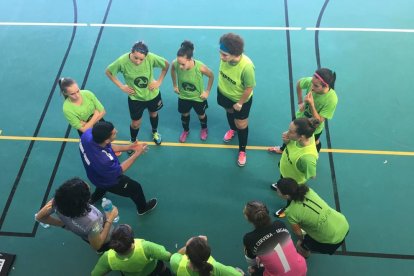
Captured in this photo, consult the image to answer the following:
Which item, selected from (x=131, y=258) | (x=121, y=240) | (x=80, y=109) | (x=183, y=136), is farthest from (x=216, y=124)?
(x=121, y=240)

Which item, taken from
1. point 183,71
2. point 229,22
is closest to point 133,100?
point 183,71

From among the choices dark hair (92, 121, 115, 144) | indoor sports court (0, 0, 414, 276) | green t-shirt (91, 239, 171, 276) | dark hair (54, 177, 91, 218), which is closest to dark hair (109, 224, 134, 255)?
green t-shirt (91, 239, 171, 276)

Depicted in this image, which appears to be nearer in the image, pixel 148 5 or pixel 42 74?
pixel 42 74

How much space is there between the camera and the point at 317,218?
3.37 metres

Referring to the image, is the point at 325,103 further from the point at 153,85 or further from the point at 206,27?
the point at 206,27

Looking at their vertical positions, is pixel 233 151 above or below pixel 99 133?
below

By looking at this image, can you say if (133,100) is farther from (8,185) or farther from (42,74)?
(42,74)

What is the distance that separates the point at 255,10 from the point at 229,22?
62 centimetres

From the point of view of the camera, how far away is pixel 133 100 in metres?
4.84

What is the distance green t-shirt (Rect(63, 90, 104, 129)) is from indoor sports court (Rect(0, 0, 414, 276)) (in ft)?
3.60

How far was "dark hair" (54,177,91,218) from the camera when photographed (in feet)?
9.89

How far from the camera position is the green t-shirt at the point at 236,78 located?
4.23m

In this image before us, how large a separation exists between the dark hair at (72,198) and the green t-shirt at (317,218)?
1805mm

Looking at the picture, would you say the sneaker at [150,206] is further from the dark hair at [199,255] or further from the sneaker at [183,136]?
the dark hair at [199,255]
